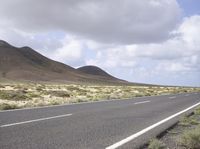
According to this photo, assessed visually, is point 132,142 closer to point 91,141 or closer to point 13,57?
point 91,141

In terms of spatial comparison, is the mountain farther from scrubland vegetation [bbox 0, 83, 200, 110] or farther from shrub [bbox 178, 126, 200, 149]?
shrub [bbox 178, 126, 200, 149]

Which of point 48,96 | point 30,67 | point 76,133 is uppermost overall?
point 30,67

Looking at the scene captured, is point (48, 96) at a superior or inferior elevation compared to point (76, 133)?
superior

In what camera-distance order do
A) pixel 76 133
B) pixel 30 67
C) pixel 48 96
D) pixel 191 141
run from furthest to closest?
1. pixel 30 67
2. pixel 48 96
3. pixel 76 133
4. pixel 191 141

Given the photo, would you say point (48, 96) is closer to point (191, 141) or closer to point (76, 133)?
point (76, 133)

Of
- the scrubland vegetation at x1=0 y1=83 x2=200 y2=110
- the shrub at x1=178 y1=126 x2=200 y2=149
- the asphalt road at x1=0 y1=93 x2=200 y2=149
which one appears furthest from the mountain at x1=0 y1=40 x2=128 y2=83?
the shrub at x1=178 y1=126 x2=200 y2=149

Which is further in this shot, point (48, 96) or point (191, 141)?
point (48, 96)

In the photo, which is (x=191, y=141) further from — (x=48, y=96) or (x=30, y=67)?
(x=30, y=67)

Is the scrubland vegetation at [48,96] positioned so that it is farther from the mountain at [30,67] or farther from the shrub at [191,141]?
the mountain at [30,67]

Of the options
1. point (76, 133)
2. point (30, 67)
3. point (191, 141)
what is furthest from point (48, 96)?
point (30, 67)

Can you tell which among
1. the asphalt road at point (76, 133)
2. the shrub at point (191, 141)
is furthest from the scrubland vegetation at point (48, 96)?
the shrub at point (191, 141)

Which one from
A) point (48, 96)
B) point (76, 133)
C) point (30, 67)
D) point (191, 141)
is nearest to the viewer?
point (191, 141)

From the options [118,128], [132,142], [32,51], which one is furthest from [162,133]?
[32,51]

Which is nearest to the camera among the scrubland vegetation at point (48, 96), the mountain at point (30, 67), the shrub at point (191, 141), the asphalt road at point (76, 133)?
the asphalt road at point (76, 133)
